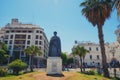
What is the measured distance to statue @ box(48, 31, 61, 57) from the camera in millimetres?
22172

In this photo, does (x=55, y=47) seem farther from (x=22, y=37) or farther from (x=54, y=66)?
(x=22, y=37)

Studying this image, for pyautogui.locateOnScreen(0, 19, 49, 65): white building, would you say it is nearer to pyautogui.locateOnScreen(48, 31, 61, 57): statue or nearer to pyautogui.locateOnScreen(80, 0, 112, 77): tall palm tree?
pyautogui.locateOnScreen(80, 0, 112, 77): tall palm tree

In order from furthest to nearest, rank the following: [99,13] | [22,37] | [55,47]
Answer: [22,37] < [99,13] < [55,47]

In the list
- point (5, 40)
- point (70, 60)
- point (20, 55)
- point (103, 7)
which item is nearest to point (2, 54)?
point (103, 7)

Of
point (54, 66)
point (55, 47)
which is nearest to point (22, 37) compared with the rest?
point (55, 47)

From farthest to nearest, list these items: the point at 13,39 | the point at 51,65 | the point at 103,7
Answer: the point at 13,39 < the point at 103,7 < the point at 51,65

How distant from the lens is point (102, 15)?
85.5ft

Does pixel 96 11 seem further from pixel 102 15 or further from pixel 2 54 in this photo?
pixel 2 54

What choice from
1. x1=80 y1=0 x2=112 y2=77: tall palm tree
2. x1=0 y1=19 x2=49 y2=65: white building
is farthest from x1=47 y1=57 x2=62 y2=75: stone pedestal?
x1=0 y1=19 x2=49 y2=65: white building

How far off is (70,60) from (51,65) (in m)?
65.6

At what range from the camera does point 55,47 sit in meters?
22.5

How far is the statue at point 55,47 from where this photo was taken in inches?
873

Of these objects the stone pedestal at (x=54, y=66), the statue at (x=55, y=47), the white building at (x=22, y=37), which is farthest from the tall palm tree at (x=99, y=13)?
the white building at (x=22, y=37)

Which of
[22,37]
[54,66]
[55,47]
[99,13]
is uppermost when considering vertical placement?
[22,37]
